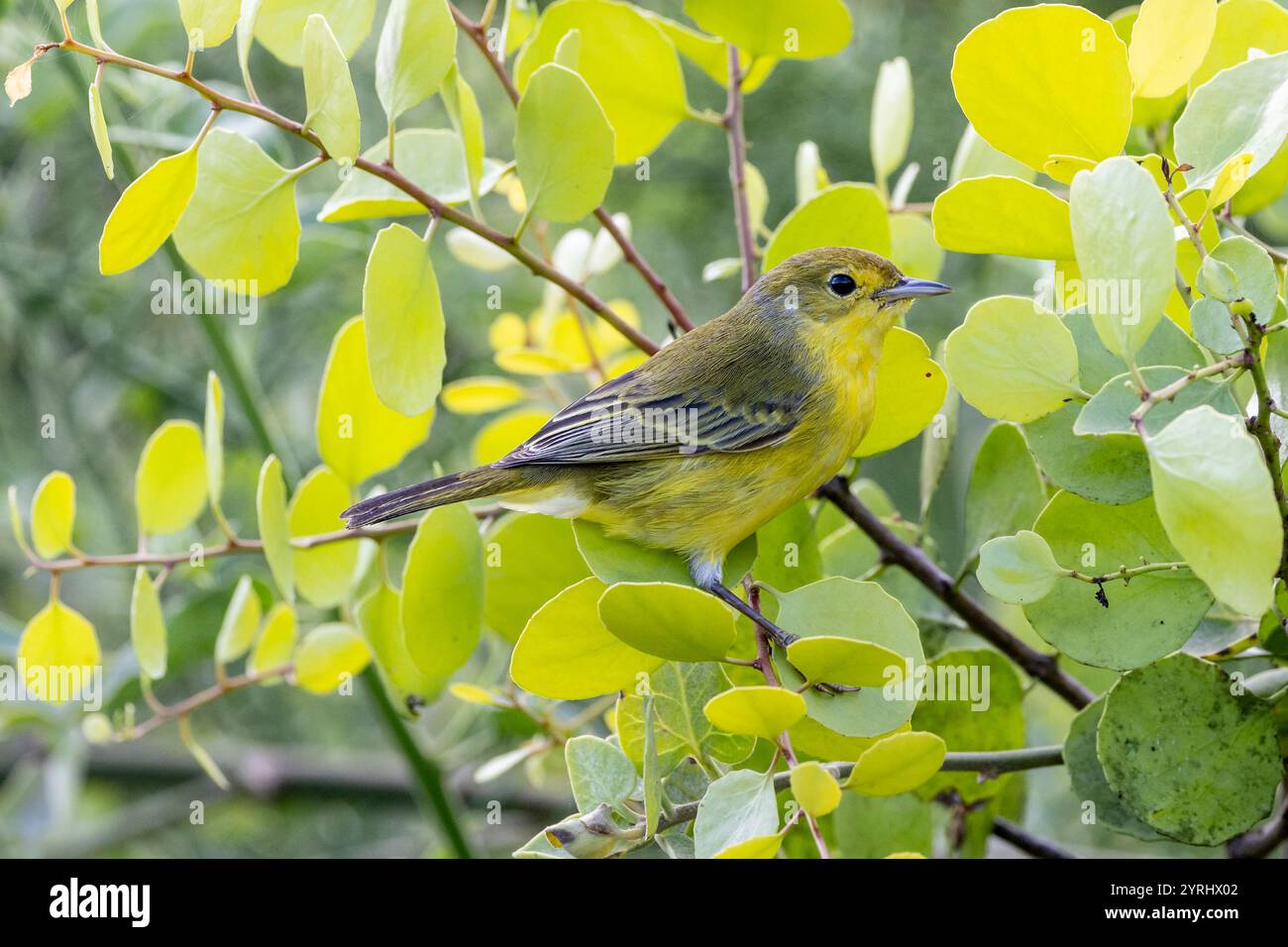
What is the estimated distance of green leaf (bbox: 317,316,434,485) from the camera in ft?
4.09

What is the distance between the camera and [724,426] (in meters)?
1.54

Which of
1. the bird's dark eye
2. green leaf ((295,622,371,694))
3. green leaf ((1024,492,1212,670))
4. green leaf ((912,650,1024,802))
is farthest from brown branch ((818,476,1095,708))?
green leaf ((295,622,371,694))

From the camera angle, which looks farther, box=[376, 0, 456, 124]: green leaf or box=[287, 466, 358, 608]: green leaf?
box=[287, 466, 358, 608]: green leaf

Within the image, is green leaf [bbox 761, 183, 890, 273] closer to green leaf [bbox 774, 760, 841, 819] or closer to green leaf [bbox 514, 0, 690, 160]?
green leaf [bbox 514, 0, 690, 160]

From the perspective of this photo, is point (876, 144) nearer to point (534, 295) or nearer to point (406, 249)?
point (406, 249)

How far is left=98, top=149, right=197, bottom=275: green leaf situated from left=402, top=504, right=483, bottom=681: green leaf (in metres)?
0.33

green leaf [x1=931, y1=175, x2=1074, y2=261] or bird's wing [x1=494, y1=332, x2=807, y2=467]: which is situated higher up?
green leaf [x1=931, y1=175, x2=1074, y2=261]

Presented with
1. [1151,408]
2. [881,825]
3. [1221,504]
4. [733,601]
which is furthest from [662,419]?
[1221,504]

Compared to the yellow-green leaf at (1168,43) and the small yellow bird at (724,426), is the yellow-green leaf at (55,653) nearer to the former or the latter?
the small yellow bird at (724,426)

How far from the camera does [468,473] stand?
150 cm

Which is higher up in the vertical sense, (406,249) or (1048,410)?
(406,249)

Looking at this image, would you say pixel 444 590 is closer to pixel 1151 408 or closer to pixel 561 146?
pixel 561 146

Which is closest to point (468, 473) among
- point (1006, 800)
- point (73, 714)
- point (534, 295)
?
point (1006, 800)

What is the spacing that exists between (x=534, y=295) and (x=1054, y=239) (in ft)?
6.80
